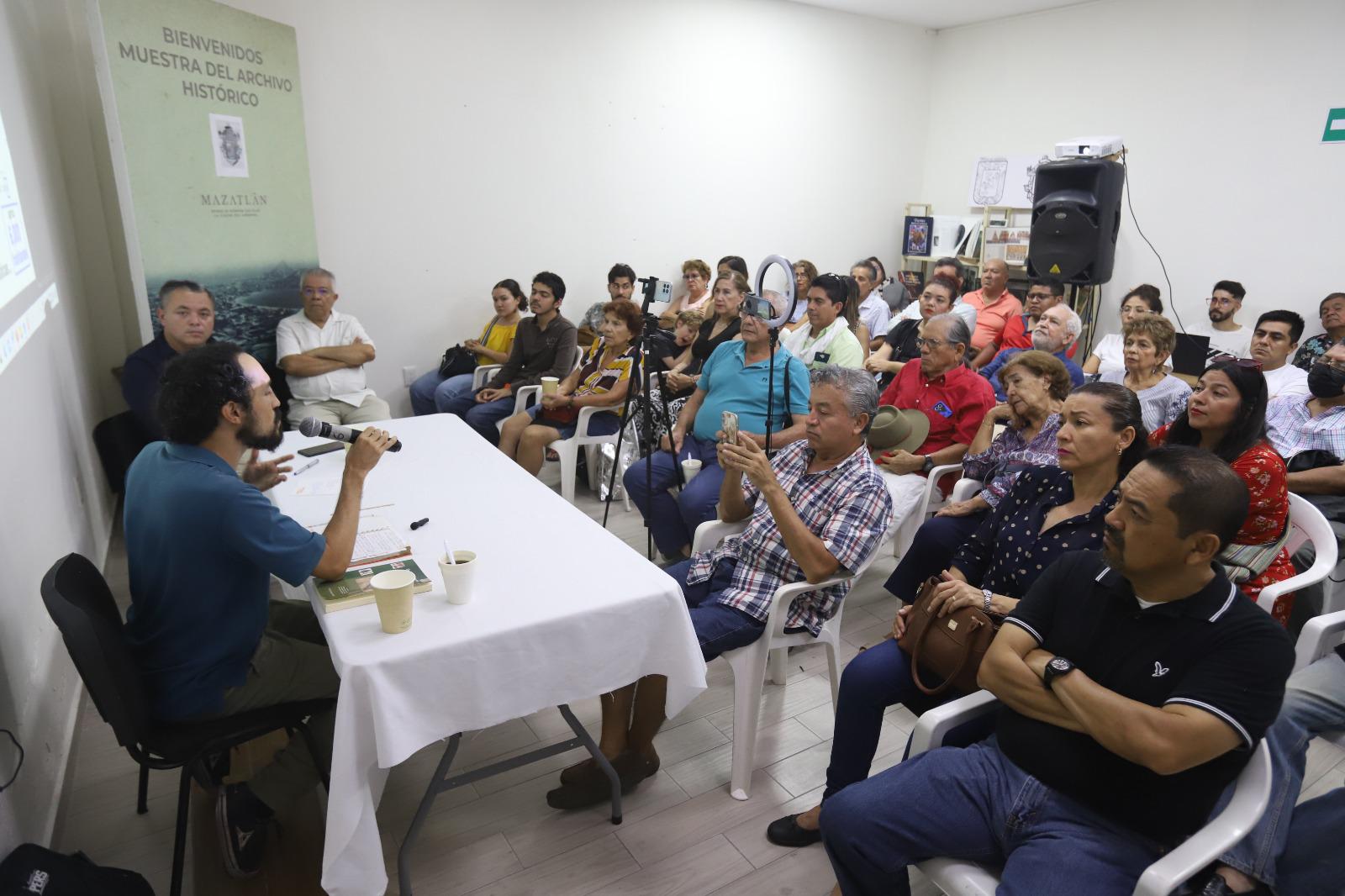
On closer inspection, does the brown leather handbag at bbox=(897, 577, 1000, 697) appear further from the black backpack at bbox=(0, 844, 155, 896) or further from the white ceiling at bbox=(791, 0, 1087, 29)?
the white ceiling at bbox=(791, 0, 1087, 29)

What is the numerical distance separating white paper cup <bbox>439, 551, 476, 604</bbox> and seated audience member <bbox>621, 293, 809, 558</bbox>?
1.46m

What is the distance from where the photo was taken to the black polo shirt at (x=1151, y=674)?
1.25 meters

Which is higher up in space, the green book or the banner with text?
the banner with text

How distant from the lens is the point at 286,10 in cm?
434

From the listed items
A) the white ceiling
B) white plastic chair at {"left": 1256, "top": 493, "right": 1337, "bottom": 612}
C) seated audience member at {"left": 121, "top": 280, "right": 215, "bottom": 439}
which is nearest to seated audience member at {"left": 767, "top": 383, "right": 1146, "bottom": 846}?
white plastic chair at {"left": 1256, "top": 493, "right": 1337, "bottom": 612}

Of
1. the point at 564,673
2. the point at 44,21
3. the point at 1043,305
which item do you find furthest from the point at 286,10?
the point at 1043,305

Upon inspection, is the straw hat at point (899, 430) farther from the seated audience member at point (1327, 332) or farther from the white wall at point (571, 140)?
the white wall at point (571, 140)

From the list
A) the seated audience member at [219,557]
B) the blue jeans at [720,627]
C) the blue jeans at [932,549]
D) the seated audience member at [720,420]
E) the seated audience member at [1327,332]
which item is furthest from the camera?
the seated audience member at [1327,332]

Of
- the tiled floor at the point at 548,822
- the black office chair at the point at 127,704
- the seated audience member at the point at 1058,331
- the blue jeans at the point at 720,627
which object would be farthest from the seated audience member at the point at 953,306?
the black office chair at the point at 127,704

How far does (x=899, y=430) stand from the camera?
10.3ft

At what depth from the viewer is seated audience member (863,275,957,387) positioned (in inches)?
194

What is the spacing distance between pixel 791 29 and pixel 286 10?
11.9 ft

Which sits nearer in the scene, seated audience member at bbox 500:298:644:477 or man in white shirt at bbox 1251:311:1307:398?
man in white shirt at bbox 1251:311:1307:398

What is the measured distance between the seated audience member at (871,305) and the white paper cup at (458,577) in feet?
14.6
